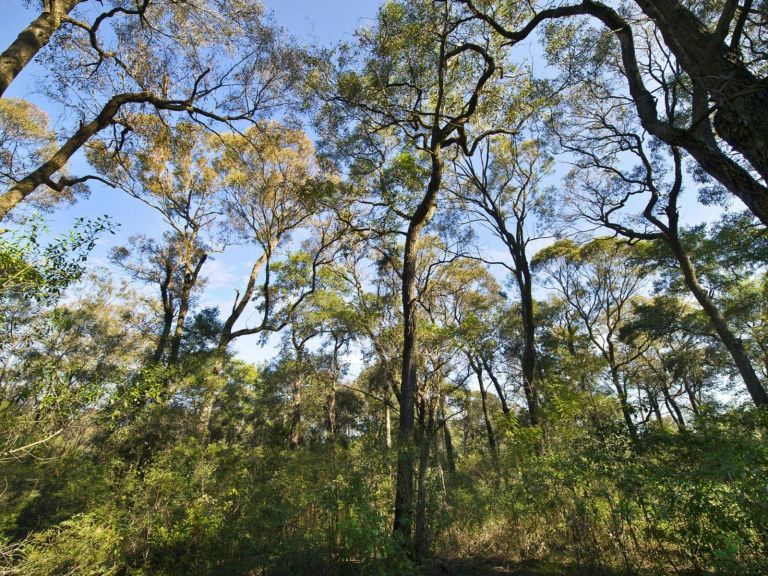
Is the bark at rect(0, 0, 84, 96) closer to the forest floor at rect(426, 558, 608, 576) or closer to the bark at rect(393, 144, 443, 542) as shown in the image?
the bark at rect(393, 144, 443, 542)

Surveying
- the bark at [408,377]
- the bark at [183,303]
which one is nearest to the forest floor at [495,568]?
the bark at [408,377]

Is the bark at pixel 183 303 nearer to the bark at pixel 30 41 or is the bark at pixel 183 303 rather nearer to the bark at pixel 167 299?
the bark at pixel 167 299

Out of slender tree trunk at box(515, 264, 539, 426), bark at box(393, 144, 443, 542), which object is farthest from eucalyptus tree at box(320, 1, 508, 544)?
slender tree trunk at box(515, 264, 539, 426)

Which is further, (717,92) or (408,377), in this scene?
(408,377)

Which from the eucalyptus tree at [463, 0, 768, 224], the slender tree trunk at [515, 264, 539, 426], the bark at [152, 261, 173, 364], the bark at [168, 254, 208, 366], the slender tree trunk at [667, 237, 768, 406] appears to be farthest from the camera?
the bark at [152, 261, 173, 364]

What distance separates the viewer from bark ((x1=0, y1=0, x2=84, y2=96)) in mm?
4316

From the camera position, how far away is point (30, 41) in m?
4.68

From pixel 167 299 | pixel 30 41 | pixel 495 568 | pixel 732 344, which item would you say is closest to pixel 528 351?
pixel 732 344

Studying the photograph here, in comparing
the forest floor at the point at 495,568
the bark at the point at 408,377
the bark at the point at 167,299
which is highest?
the bark at the point at 167,299

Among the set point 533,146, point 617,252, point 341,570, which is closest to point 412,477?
point 341,570

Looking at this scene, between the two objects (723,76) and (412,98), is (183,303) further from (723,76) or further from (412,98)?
(723,76)

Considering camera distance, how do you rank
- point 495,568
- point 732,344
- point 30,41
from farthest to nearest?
point 732,344, point 495,568, point 30,41

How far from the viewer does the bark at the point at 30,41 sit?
4.32 meters

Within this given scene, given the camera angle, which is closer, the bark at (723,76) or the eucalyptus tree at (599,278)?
the bark at (723,76)
